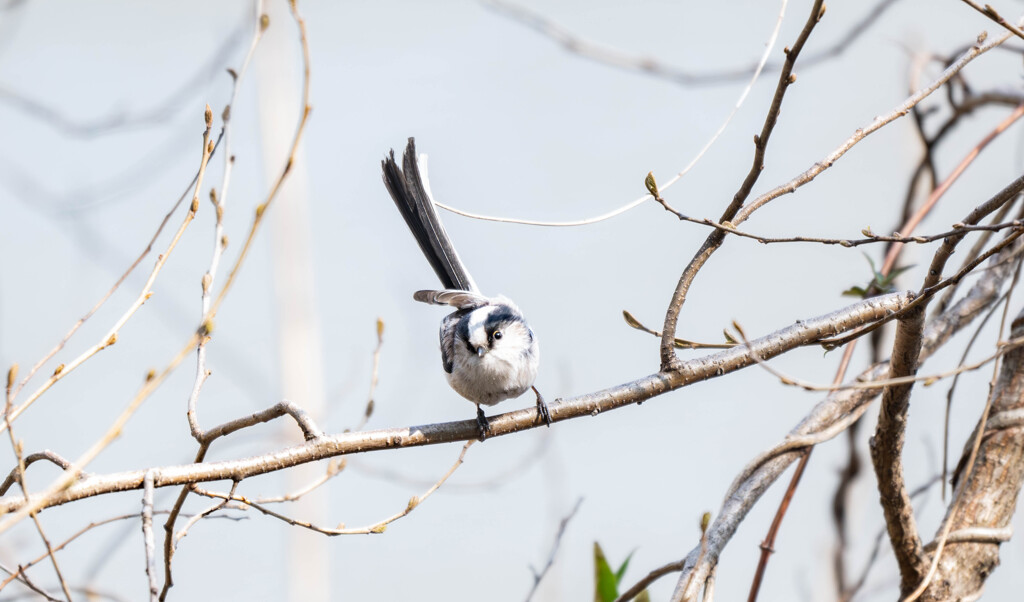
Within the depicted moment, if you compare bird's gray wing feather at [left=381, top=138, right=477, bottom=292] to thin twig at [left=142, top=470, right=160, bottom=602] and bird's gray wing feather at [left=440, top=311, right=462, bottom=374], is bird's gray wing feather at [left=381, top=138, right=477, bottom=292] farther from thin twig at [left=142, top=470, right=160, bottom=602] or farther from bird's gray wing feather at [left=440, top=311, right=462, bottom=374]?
thin twig at [left=142, top=470, right=160, bottom=602]

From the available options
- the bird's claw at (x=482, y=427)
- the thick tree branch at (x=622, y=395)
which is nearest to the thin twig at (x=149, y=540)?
the thick tree branch at (x=622, y=395)

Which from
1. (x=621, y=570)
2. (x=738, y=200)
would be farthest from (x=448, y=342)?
(x=738, y=200)

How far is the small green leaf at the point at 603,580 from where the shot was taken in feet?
7.41

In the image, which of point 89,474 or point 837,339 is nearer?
point 89,474

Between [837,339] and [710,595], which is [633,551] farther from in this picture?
[837,339]

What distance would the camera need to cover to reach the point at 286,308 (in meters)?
4.92

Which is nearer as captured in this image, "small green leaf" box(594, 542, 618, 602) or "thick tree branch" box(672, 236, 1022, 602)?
"thick tree branch" box(672, 236, 1022, 602)

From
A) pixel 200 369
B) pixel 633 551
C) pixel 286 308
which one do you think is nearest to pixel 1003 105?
pixel 633 551

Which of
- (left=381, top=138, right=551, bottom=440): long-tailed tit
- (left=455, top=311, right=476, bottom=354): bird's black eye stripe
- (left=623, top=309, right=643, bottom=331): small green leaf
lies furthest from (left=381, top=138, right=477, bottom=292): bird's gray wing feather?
(left=623, top=309, right=643, bottom=331): small green leaf

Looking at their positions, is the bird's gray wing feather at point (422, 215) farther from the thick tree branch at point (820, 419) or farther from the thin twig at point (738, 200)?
the thick tree branch at point (820, 419)

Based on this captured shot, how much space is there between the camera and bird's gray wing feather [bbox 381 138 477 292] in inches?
99.7

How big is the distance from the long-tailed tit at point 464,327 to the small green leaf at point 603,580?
1.78 feet

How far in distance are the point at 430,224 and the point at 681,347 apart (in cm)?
105

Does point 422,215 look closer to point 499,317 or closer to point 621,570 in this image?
point 499,317
